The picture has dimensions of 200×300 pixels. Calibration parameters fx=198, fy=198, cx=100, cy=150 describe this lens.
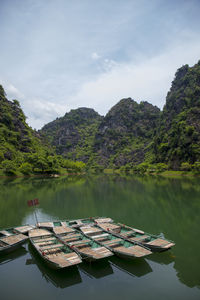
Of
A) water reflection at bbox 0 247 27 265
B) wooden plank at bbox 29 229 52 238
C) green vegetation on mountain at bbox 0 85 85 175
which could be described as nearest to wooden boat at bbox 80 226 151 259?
wooden plank at bbox 29 229 52 238

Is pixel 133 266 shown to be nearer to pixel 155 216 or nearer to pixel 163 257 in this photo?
pixel 163 257

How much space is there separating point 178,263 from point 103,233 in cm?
636

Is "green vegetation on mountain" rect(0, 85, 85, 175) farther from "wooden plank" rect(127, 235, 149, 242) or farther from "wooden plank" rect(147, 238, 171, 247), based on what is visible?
"wooden plank" rect(147, 238, 171, 247)

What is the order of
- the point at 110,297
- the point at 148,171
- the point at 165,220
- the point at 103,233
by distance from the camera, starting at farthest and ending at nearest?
the point at 148,171 < the point at 165,220 < the point at 103,233 < the point at 110,297

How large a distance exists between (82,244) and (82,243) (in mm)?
105

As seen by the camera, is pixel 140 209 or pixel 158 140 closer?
pixel 140 209

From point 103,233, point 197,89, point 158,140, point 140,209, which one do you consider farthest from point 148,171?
point 103,233

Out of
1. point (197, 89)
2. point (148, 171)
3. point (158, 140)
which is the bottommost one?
point (148, 171)

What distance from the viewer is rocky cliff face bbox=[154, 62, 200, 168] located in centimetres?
9925

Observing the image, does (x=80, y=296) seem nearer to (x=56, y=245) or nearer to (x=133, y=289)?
(x=133, y=289)

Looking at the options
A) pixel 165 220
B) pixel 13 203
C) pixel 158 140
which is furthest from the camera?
pixel 158 140

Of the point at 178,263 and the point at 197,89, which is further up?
the point at 197,89

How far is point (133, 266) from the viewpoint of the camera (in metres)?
12.4

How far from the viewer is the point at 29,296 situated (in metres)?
9.87
